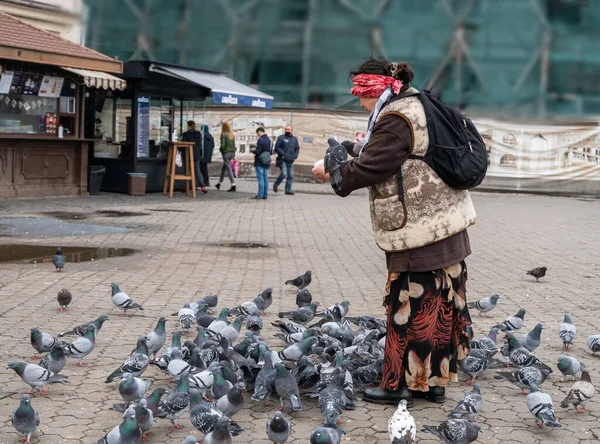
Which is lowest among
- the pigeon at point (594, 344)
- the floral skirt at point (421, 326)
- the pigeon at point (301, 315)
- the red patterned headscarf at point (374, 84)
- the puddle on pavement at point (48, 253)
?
the puddle on pavement at point (48, 253)

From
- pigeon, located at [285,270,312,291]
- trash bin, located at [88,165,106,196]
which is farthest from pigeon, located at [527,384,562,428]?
trash bin, located at [88,165,106,196]

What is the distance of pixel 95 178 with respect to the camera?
66.0 ft

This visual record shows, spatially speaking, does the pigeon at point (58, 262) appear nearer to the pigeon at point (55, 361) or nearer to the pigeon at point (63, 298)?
the pigeon at point (63, 298)

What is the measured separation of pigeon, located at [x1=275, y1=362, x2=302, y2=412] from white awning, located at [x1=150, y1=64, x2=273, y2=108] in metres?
16.4

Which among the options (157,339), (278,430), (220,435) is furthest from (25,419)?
(157,339)

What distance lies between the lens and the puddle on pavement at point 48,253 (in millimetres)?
10859

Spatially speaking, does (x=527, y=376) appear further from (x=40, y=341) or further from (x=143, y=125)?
(x=143, y=125)

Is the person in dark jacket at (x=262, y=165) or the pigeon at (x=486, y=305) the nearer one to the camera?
the pigeon at (x=486, y=305)

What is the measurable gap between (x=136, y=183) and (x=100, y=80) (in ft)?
8.79

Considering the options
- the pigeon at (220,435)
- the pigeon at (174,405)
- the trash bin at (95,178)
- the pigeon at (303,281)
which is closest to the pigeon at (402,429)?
the pigeon at (220,435)

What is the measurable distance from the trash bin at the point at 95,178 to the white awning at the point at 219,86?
8.57 feet

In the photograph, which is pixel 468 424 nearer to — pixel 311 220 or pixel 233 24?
pixel 311 220

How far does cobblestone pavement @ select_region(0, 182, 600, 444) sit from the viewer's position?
505 cm

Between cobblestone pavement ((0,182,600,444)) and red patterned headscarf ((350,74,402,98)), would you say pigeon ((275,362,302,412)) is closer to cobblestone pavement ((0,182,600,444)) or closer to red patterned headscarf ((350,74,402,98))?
cobblestone pavement ((0,182,600,444))
